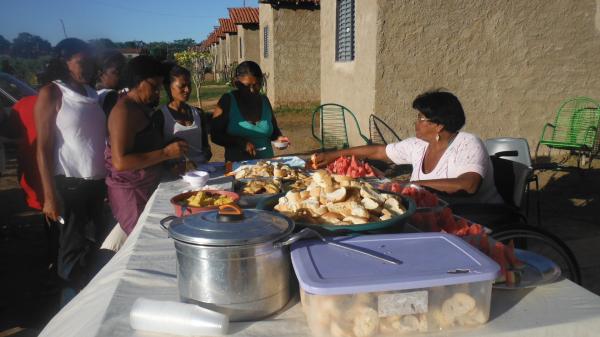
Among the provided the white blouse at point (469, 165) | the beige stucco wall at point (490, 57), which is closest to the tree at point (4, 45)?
the beige stucco wall at point (490, 57)

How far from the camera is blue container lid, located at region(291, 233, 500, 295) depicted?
1115mm

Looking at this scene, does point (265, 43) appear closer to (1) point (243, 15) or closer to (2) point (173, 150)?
(1) point (243, 15)

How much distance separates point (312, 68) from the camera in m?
13.8

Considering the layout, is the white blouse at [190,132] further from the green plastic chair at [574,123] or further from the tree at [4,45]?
the tree at [4,45]

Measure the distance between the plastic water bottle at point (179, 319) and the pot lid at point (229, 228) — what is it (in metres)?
0.18

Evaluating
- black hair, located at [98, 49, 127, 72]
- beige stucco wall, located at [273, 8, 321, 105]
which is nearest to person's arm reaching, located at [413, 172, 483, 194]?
black hair, located at [98, 49, 127, 72]

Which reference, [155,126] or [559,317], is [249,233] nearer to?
[559,317]

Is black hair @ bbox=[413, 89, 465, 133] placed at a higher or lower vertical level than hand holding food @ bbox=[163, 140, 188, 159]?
higher

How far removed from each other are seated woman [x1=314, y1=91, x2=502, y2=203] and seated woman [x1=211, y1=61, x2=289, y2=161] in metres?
1.27

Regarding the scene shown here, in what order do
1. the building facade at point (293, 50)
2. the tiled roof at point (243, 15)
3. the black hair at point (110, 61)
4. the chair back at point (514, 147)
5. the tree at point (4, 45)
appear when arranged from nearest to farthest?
the chair back at point (514, 147), the black hair at point (110, 61), the tree at point (4, 45), the building facade at point (293, 50), the tiled roof at point (243, 15)

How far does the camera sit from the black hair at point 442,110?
2.90m

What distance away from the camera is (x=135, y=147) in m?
2.82

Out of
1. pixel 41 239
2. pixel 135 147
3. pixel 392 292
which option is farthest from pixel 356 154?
pixel 41 239

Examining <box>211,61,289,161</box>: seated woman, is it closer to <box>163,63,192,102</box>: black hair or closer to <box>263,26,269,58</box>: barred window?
<box>163,63,192,102</box>: black hair
